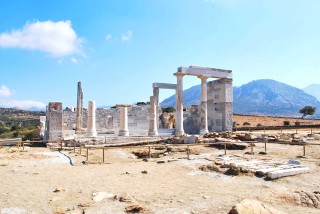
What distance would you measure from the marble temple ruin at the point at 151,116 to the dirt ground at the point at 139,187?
1118cm

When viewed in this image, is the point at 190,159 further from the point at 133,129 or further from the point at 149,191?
the point at 133,129

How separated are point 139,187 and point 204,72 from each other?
19.3 meters

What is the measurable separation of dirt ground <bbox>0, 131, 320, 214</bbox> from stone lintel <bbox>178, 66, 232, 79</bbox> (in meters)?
13.7

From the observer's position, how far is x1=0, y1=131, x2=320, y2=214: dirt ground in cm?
723

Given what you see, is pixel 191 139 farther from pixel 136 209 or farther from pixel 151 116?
pixel 136 209

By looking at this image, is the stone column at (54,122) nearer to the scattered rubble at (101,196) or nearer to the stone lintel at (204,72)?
the stone lintel at (204,72)

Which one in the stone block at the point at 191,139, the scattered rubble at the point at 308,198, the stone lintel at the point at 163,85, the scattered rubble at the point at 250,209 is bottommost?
the scattered rubble at the point at 308,198

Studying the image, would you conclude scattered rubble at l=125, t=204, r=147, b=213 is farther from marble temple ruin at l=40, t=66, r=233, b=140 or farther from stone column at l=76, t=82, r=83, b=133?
stone column at l=76, t=82, r=83, b=133

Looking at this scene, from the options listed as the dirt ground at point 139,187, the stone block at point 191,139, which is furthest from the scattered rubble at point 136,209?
the stone block at point 191,139

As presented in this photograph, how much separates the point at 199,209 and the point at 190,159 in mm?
7046

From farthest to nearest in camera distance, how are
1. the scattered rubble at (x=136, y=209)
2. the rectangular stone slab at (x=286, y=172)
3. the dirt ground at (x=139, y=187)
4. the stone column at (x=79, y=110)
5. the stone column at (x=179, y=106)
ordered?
the stone column at (x=79, y=110), the stone column at (x=179, y=106), the rectangular stone slab at (x=286, y=172), the dirt ground at (x=139, y=187), the scattered rubble at (x=136, y=209)

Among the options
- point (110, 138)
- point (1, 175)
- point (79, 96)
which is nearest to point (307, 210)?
point (1, 175)

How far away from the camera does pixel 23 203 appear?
745 cm

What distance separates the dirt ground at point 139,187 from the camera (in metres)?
7.23
